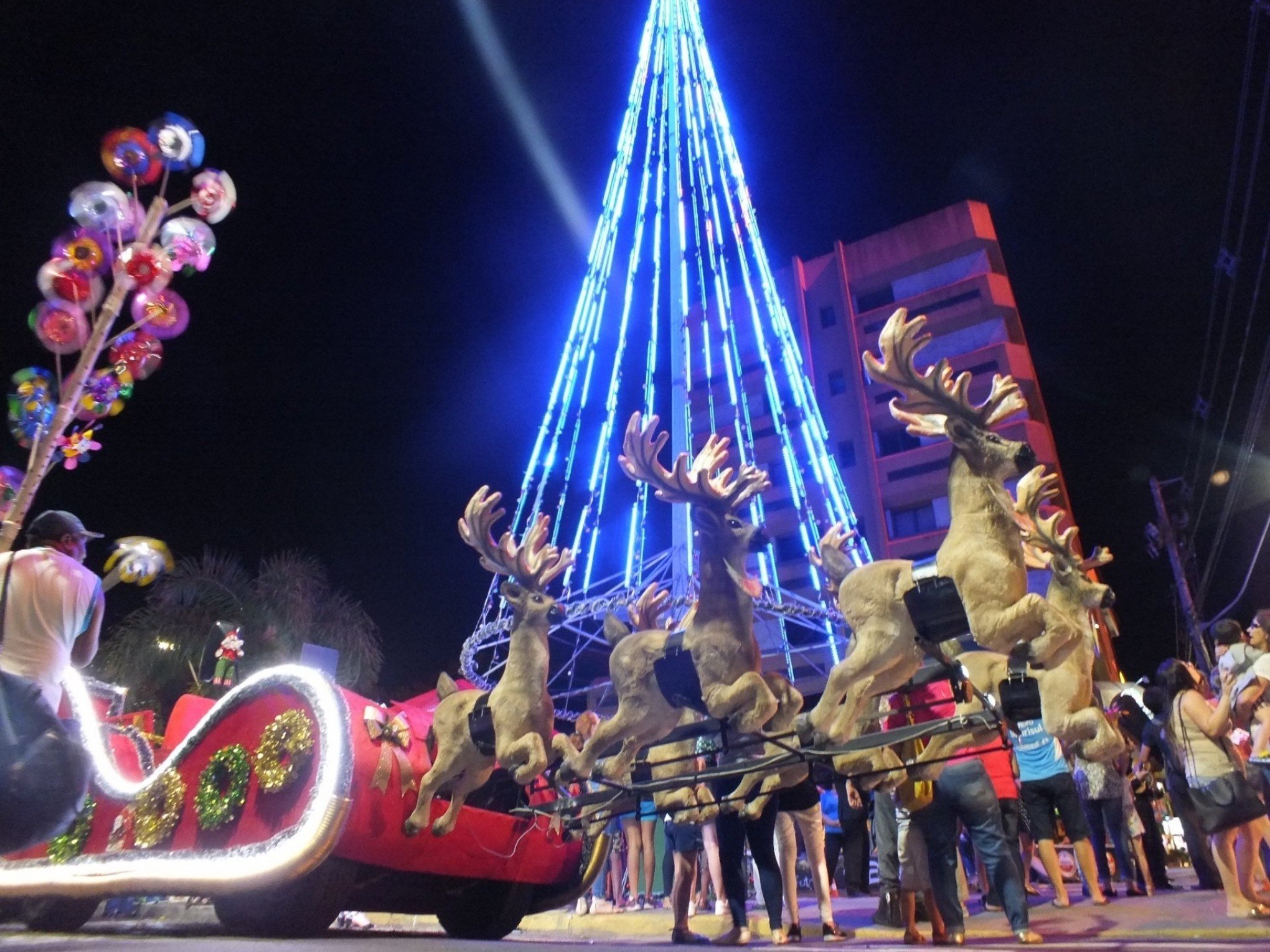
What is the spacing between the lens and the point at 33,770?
10.0ft

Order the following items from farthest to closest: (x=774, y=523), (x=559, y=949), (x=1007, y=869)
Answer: (x=774, y=523)
(x=1007, y=869)
(x=559, y=949)

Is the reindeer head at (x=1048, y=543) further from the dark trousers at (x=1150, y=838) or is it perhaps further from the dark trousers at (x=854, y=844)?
the dark trousers at (x=1150, y=838)

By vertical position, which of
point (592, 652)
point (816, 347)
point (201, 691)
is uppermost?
point (816, 347)

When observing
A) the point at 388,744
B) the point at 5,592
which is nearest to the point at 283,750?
the point at 388,744

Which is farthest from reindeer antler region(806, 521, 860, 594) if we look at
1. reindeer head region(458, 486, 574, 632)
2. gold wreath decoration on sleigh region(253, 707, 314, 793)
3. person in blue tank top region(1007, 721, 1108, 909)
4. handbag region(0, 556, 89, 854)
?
handbag region(0, 556, 89, 854)

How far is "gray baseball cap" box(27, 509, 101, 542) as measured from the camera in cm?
399

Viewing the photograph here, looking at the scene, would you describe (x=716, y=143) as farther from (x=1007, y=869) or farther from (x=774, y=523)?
(x=774, y=523)

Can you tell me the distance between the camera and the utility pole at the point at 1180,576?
1859 centimetres

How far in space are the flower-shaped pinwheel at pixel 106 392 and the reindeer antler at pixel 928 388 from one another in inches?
281

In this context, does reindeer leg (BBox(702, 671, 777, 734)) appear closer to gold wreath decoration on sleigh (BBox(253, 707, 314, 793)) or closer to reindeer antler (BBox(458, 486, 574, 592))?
reindeer antler (BBox(458, 486, 574, 592))

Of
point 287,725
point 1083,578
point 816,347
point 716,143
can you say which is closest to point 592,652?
point 716,143

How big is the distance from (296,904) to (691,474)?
12.4ft

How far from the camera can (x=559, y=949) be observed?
186 inches

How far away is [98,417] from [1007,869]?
8615mm
